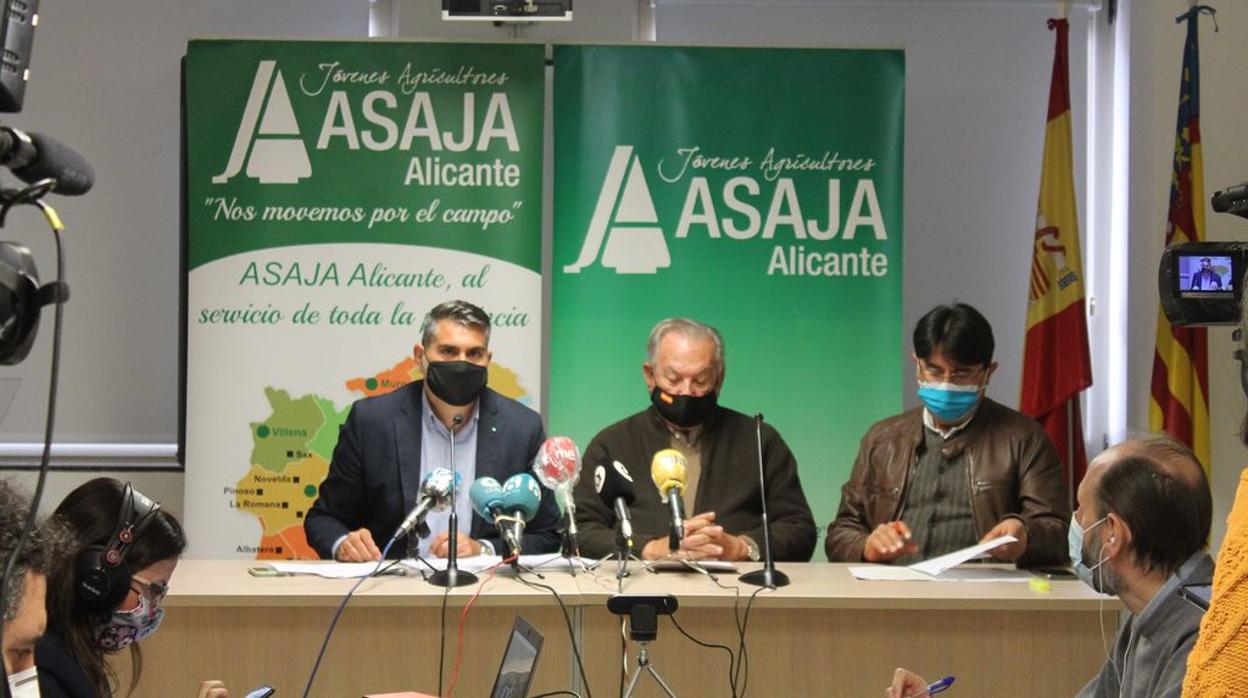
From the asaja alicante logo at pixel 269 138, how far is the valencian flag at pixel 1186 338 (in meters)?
3.28

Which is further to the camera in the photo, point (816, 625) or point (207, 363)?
point (207, 363)

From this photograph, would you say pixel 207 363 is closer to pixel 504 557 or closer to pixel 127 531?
pixel 504 557

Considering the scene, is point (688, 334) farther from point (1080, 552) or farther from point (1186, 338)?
point (1186, 338)

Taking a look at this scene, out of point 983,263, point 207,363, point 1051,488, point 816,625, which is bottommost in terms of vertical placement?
point 816,625

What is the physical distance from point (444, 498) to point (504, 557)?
1.21ft

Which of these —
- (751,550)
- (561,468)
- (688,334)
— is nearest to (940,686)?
(561,468)

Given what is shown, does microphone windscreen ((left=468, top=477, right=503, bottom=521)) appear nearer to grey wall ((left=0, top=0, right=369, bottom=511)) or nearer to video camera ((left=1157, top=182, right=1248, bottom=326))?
video camera ((left=1157, top=182, right=1248, bottom=326))

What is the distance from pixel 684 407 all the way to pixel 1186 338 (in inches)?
82.6

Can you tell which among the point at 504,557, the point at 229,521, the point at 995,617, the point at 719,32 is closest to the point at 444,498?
the point at 504,557

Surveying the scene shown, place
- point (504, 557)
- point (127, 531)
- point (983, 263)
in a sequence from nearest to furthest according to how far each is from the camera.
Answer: point (127, 531)
point (504, 557)
point (983, 263)

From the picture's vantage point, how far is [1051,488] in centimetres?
442

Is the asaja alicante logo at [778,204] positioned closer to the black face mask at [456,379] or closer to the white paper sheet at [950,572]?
the black face mask at [456,379]

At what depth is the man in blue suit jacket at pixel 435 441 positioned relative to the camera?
4617mm

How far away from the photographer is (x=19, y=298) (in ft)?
5.22
